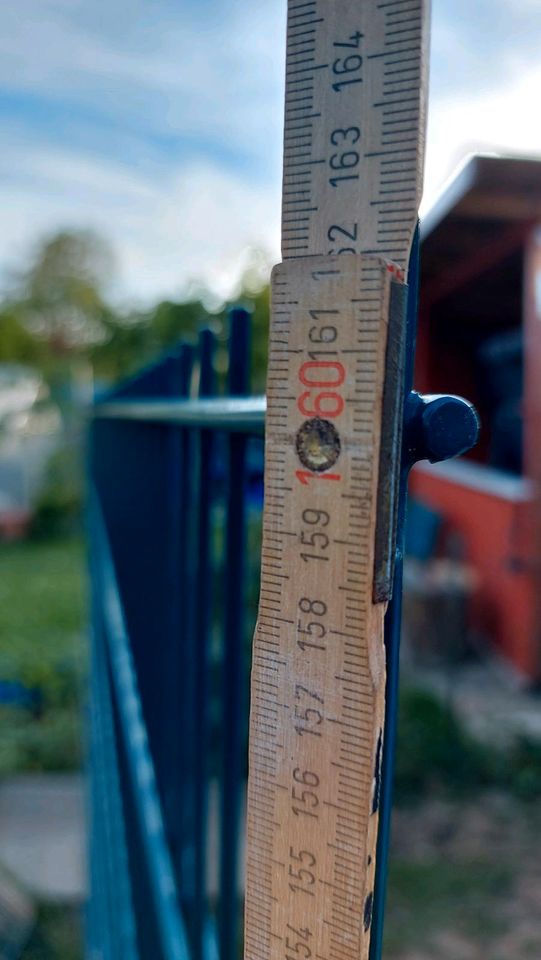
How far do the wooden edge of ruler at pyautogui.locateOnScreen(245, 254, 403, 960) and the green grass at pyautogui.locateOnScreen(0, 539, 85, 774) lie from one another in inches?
190

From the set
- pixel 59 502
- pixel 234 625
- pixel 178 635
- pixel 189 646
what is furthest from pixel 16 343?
pixel 234 625

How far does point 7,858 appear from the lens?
13.6ft

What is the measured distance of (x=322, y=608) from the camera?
0.52 meters

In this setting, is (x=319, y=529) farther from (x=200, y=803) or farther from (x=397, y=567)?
(x=200, y=803)

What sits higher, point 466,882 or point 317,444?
point 317,444

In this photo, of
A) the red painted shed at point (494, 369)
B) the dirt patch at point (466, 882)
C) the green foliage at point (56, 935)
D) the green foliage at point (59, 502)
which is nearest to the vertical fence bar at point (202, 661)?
the dirt patch at point (466, 882)

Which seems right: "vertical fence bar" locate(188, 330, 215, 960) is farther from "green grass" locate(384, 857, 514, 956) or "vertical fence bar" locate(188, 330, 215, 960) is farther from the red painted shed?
the red painted shed

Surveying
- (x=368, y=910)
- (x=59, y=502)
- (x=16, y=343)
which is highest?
(x=16, y=343)

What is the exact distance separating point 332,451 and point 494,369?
27.7 feet

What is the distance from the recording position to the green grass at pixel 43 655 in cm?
518

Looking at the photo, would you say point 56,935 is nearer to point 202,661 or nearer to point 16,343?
point 202,661

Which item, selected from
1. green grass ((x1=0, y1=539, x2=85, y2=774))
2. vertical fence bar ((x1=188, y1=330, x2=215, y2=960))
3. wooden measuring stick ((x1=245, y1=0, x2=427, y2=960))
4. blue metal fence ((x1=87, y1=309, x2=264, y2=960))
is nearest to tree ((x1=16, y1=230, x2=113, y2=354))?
green grass ((x1=0, y1=539, x2=85, y2=774))

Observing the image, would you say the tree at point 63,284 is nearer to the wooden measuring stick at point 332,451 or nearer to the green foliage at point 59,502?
the green foliage at point 59,502

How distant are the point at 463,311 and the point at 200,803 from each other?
824 centimetres
